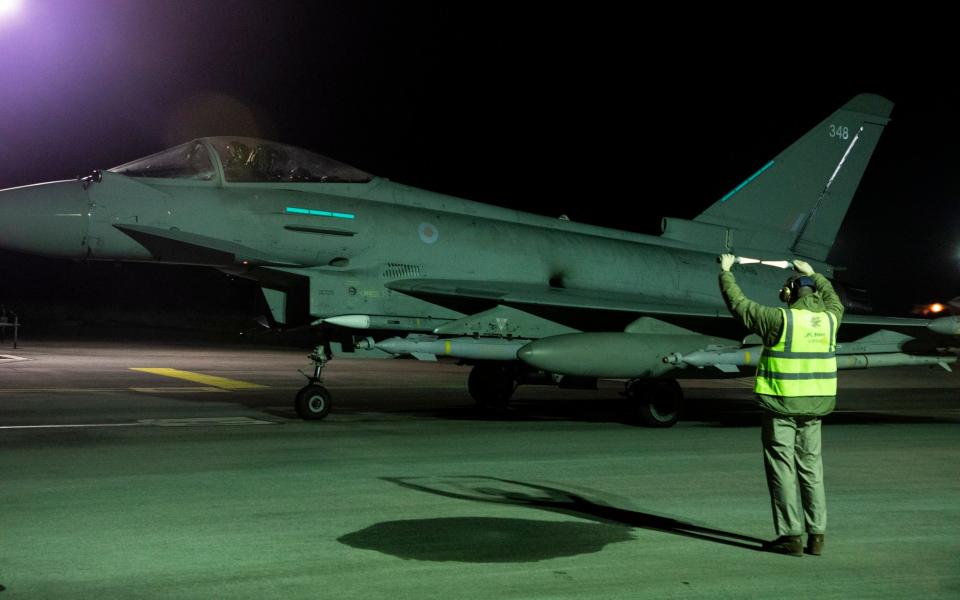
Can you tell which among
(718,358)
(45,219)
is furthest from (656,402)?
(45,219)

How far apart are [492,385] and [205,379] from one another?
281 inches

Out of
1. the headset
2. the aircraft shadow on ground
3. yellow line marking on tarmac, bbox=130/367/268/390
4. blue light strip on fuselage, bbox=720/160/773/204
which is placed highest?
blue light strip on fuselage, bbox=720/160/773/204

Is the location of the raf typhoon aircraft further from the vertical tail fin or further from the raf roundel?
the vertical tail fin

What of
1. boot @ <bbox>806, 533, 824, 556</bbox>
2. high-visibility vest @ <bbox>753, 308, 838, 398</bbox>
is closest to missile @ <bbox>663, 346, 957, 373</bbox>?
high-visibility vest @ <bbox>753, 308, 838, 398</bbox>

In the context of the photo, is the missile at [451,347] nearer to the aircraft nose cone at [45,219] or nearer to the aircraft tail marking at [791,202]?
the aircraft nose cone at [45,219]

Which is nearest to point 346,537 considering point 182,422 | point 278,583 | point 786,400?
point 278,583

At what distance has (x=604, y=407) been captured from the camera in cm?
1594

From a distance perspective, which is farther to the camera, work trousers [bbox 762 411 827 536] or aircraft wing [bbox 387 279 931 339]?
aircraft wing [bbox 387 279 931 339]

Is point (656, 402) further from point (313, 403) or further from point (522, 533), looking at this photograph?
point (522, 533)

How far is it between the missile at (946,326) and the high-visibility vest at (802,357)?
779 cm

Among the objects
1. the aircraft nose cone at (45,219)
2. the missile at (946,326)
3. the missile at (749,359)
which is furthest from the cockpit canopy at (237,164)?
the missile at (946,326)

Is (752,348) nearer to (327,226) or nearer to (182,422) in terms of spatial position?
(327,226)

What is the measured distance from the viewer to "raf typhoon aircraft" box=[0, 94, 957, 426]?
11.8m

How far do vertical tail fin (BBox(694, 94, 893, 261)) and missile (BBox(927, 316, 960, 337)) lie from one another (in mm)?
3164
